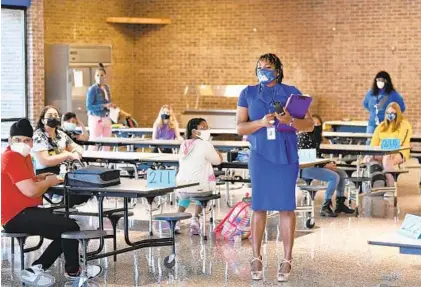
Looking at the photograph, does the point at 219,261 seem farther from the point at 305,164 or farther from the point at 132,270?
the point at 305,164

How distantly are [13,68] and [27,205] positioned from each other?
10711mm

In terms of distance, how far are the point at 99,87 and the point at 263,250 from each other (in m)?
8.23

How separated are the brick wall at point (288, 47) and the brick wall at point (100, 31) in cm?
27

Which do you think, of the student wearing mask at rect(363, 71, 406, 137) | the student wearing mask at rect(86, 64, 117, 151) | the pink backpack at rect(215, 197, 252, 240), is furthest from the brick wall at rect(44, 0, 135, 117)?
the pink backpack at rect(215, 197, 252, 240)

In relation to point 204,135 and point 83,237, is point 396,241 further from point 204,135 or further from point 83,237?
point 204,135

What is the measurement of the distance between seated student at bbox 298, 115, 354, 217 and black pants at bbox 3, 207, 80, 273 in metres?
4.05

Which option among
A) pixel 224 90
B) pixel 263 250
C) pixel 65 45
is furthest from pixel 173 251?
pixel 224 90

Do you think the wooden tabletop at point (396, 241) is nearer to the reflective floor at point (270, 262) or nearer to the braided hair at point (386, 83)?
the reflective floor at point (270, 262)

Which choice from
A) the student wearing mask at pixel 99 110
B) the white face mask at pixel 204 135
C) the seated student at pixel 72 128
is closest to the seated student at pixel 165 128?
the seated student at pixel 72 128

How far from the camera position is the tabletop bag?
7.96 meters

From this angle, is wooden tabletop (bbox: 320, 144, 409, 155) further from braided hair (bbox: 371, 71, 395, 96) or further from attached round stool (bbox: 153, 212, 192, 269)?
attached round stool (bbox: 153, 212, 192, 269)

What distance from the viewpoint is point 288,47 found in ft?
69.0

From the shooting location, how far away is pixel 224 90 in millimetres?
21500

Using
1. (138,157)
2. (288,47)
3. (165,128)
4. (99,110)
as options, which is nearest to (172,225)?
(138,157)
